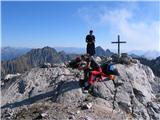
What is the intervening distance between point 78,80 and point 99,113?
17.6 ft

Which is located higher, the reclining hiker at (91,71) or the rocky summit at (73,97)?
the reclining hiker at (91,71)

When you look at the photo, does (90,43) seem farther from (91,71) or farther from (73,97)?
(73,97)

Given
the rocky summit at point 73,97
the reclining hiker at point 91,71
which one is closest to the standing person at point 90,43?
the reclining hiker at point 91,71

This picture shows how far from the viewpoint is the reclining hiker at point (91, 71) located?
24172 mm

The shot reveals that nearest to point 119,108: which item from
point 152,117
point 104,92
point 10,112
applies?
point 104,92

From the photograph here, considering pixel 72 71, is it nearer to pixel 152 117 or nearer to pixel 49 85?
pixel 49 85

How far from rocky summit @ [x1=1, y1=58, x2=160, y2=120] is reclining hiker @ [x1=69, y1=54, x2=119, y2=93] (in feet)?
1.43

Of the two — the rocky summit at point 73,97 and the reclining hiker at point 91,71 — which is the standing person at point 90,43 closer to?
the reclining hiker at point 91,71

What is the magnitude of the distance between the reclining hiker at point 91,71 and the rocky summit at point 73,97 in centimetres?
44

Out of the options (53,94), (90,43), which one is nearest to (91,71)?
(90,43)

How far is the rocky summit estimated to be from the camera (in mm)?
21031

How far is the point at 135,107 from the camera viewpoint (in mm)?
24344

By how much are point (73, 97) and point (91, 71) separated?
2725 mm

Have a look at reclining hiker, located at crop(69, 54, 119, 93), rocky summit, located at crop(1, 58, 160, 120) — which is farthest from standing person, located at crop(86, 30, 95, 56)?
rocky summit, located at crop(1, 58, 160, 120)
